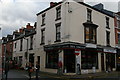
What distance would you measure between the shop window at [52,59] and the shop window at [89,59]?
343cm

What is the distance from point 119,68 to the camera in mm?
27203

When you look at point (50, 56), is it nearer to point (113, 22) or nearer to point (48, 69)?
point (48, 69)

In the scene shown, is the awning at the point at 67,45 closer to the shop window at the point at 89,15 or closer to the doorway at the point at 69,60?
the doorway at the point at 69,60

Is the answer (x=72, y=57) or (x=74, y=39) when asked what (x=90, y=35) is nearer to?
(x=74, y=39)

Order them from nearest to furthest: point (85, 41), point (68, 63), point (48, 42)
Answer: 1. point (68, 63)
2. point (85, 41)
3. point (48, 42)

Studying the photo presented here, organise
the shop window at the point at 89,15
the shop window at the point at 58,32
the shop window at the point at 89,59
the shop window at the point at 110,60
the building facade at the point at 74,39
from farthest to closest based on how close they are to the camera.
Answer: the shop window at the point at 110,60 < the shop window at the point at 89,15 < the shop window at the point at 58,32 < the shop window at the point at 89,59 < the building facade at the point at 74,39

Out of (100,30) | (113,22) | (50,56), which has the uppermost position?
(113,22)

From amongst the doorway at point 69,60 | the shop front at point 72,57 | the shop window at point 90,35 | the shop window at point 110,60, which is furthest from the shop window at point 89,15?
the shop window at point 110,60

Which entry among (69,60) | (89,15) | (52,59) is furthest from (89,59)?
(89,15)

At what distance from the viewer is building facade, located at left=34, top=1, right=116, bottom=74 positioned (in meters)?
20.5

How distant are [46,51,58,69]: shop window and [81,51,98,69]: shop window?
11.3 feet

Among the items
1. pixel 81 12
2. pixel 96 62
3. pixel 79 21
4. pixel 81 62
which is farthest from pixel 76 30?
pixel 96 62

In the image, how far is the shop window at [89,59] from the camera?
854 inches

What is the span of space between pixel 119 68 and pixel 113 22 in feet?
24.9
